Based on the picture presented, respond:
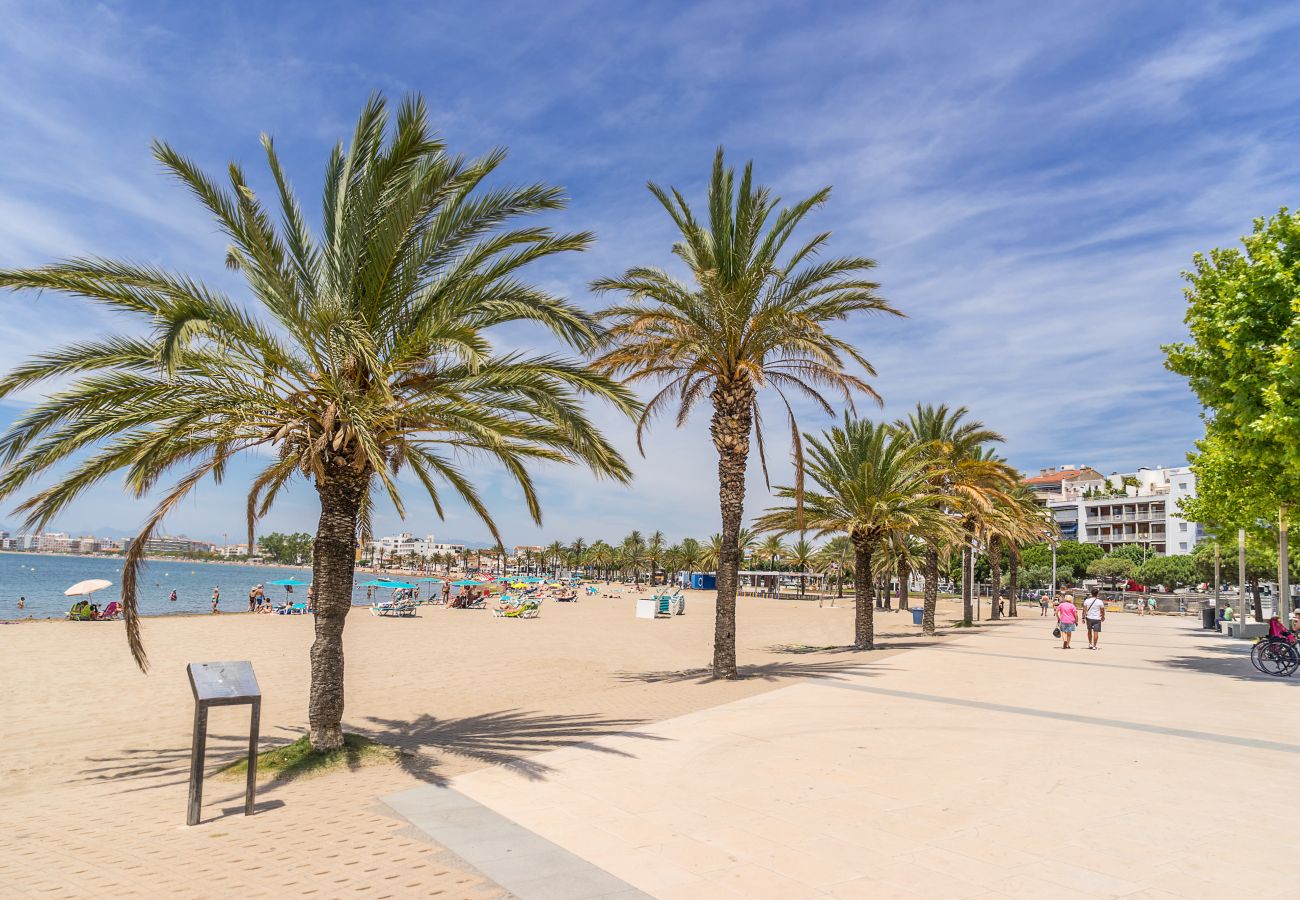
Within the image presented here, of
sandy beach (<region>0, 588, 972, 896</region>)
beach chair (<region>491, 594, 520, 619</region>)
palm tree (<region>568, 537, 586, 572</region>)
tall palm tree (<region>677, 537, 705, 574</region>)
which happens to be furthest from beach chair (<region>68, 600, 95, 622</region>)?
palm tree (<region>568, 537, 586, 572</region>)

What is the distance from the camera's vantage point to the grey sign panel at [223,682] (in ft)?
21.2

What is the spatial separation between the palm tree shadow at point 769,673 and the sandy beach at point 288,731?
12 cm

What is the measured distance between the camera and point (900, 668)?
52.5ft

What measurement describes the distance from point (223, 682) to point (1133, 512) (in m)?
108

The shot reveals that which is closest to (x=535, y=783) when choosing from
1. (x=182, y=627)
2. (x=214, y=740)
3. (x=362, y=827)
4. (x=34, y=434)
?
(x=362, y=827)

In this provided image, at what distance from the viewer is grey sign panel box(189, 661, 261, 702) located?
255 inches

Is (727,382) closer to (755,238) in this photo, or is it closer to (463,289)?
(755,238)

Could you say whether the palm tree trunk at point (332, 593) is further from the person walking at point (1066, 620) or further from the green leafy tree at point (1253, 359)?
the person walking at point (1066, 620)

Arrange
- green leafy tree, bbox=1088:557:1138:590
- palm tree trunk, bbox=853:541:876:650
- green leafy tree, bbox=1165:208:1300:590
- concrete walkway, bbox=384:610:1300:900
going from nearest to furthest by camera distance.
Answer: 1. concrete walkway, bbox=384:610:1300:900
2. green leafy tree, bbox=1165:208:1300:590
3. palm tree trunk, bbox=853:541:876:650
4. green leafy tree, bbox=1088:557:1138:590

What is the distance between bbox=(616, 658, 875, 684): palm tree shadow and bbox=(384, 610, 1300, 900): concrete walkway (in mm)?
2752

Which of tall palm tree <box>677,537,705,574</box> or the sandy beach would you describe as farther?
tall palm tree <box>677,537,705,574</box>

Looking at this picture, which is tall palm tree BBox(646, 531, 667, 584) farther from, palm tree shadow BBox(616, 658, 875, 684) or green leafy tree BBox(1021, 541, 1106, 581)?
palm tree shadow BBox(616, 658, 875, 684)

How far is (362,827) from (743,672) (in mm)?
10808

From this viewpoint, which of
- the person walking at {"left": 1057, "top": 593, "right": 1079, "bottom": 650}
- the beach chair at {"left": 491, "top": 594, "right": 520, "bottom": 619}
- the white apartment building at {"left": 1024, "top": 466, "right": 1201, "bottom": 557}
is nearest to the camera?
the person walking at {"left": 1057, "top": 593, "right": 1079, "bottom": 650}
